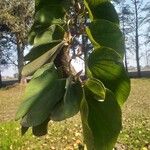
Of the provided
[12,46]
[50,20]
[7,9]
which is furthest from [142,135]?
[12,46]

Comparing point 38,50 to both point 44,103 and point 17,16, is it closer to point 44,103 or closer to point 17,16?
point 44,103

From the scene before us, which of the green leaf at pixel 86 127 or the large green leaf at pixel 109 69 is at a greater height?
the large green leaf at pixel 109 69

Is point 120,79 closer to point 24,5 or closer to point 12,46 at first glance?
point 24,5

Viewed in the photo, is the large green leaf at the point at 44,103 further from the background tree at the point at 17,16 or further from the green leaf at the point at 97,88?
the background tree at the point at 17,16

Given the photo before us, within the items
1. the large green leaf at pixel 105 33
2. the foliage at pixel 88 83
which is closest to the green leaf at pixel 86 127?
the foliage at pixel 88 83

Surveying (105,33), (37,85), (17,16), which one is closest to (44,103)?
(37,85)

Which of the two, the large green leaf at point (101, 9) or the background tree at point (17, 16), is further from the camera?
the background tree at point (17, 16)

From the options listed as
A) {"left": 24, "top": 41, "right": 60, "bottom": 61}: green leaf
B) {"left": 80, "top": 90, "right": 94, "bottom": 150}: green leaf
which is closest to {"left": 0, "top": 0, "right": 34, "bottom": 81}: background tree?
{"left": 24, "top": 41, "right": 60, "bottom": 61}: green leaf

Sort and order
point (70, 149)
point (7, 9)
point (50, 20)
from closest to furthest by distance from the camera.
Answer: point (50, 20), point (70, 149), point (7, 9)
